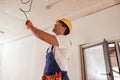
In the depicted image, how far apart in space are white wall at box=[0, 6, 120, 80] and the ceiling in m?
→ 0.16

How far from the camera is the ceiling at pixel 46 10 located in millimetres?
2797

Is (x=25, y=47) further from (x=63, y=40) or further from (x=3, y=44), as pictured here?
(x=63, y=40)

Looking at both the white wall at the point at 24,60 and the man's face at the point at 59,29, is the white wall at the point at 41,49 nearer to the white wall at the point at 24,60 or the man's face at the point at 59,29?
the white wall at the point at 24,60

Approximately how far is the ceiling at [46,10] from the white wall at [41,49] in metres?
0.16

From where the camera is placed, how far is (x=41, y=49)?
12.6 feet

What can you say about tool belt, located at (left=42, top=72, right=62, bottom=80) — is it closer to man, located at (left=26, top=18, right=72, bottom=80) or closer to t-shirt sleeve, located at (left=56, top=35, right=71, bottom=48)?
man, located at (left=26, top=18, right=72, bottom=80)

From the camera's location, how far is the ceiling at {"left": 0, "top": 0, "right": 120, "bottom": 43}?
9.18ft

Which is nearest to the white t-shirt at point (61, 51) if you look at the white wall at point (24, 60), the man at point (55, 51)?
the man at point (55, 51)

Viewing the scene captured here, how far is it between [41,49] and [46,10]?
1.15 m

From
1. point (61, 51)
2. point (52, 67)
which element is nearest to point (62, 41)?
point (61, 51)

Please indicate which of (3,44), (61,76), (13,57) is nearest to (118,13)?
(61,76)

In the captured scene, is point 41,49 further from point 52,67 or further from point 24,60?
point 52,67

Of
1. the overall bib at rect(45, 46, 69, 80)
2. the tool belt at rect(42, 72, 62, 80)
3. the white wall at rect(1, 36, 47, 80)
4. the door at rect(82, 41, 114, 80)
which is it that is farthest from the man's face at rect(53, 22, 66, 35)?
the white wall at rect(1, 36, 47, 80)

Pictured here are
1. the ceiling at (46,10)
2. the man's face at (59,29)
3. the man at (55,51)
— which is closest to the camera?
the man at (55,51)
